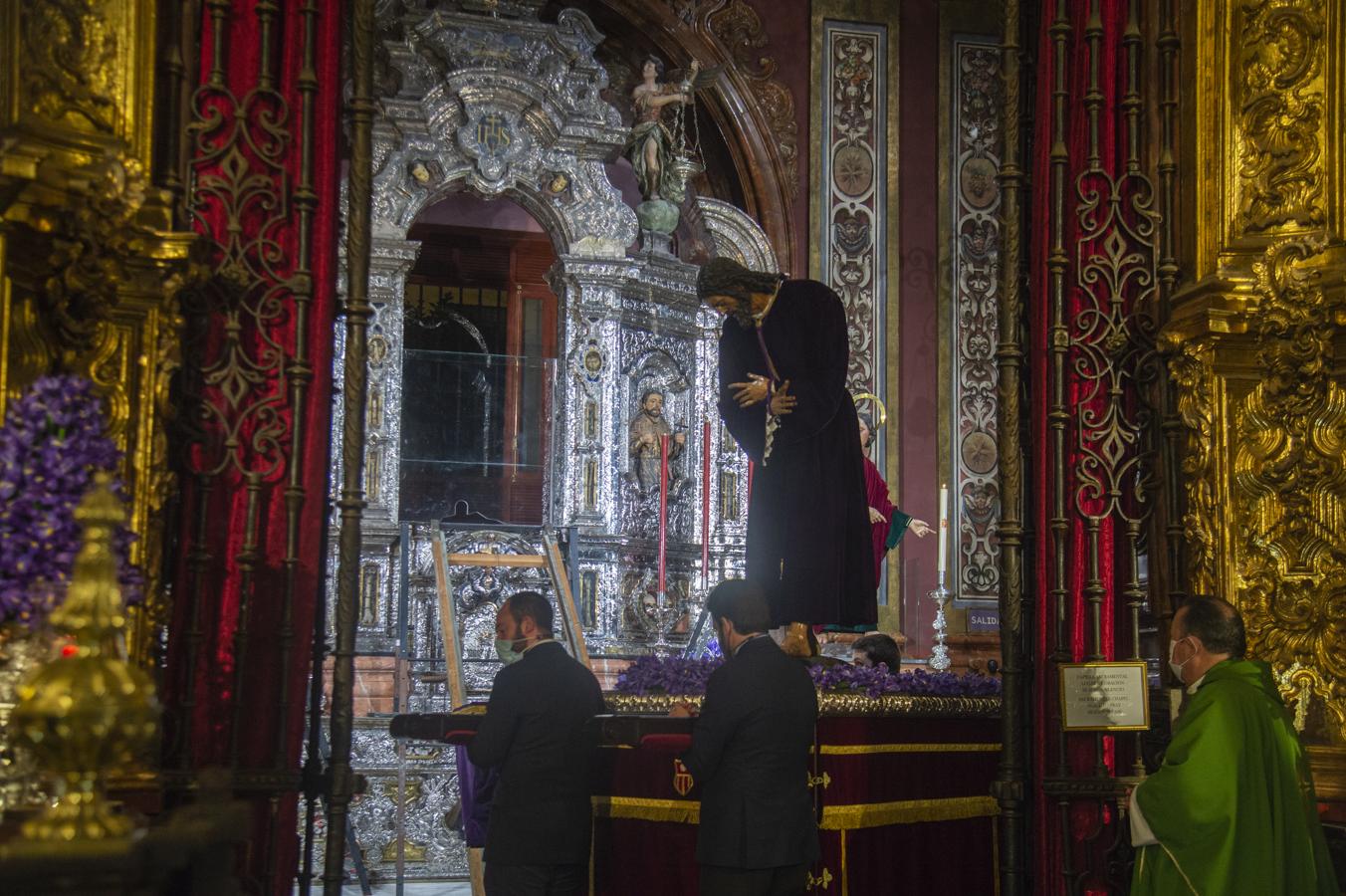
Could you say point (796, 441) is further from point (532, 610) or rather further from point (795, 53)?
point (795, 53)

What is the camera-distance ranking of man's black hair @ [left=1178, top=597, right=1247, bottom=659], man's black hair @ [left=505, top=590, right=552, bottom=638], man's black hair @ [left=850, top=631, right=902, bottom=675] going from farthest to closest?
man's black hair @ [left=850, top=631, right=902, bottom=675]
man's black hair @ [left=505, top=590, right=552, bottom=638]
man's black hair @ [left=1178, top=597, right=1247, bottom=659]

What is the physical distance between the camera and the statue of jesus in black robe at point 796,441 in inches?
225

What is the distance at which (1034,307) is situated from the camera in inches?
225

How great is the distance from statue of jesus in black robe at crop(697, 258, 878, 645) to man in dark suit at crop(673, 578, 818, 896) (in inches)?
31.6

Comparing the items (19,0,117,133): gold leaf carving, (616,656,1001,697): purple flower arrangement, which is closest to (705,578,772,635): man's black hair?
(616,656,1001,697): purple flower arrangement

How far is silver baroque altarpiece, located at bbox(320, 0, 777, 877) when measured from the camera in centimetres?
1040

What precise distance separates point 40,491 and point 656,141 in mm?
7973

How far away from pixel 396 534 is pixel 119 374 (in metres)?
6.03

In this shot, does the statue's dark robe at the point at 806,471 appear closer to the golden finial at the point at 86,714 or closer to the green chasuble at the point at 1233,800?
the green chasuble at the point at 1233,800

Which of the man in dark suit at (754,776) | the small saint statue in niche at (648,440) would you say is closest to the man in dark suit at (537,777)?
the man in dark suit at (754,776)

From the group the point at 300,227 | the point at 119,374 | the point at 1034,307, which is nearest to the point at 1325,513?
the point at 1034,307

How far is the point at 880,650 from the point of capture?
6863mm

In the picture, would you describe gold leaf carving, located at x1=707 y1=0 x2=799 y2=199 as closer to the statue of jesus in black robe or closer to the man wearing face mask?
the statue of jesus in black robe

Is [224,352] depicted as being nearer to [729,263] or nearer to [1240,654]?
[729,263]
